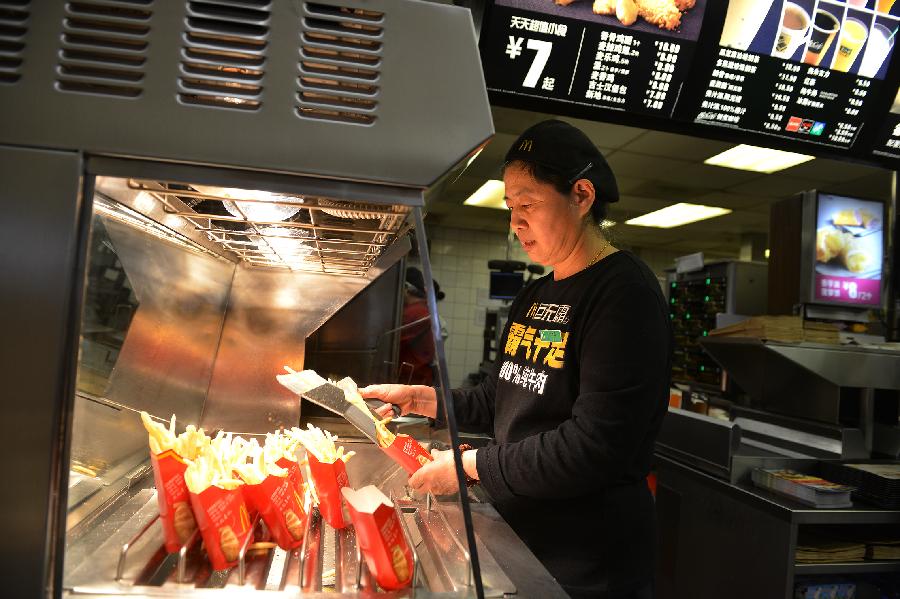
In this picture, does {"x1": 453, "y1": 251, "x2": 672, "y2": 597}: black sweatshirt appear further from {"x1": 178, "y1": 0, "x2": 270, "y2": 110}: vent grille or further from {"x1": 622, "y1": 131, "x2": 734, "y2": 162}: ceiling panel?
{"x1": 622, "y1": 131, "x2": 734, "y2": 162}: ceiling panel

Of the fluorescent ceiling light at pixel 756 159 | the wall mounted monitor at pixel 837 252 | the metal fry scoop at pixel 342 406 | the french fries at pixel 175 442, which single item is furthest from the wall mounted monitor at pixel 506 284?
the french fries at pixel 175 442

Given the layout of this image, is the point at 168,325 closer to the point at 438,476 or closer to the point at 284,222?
the point at 284,222

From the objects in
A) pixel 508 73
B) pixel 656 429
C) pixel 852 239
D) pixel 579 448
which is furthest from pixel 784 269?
pixel 579 448

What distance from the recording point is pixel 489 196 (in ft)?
24.5

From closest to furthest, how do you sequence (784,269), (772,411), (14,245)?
1. (14,245)
2. (772,411)
3. (784,269)

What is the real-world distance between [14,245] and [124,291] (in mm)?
407

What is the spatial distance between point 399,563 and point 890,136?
3.30m

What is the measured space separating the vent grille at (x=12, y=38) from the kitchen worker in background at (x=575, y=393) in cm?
86

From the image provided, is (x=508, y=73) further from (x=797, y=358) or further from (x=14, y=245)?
(x=14, y=245)

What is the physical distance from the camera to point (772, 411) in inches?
121

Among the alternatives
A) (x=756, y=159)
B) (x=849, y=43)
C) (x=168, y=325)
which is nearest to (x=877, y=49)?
(x=849, y=43)

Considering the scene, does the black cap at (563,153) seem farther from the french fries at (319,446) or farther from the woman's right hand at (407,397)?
the french fries at (319,446)

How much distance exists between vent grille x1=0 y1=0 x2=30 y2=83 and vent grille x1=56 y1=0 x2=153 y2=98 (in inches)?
1.8

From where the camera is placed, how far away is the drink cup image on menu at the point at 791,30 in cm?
267
